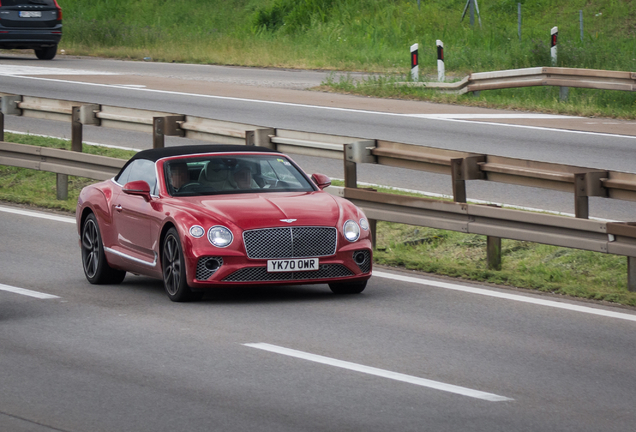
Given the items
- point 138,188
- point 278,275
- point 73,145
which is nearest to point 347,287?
point 278,275

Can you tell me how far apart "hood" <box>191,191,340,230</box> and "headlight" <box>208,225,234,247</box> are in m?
0.10

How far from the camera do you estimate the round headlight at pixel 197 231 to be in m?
9.65

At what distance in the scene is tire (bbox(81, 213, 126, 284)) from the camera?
11.0 metres

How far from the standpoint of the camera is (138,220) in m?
10.5

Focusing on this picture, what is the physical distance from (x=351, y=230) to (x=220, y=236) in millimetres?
1118

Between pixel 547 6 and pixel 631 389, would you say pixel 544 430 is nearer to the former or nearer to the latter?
pixel 631 389

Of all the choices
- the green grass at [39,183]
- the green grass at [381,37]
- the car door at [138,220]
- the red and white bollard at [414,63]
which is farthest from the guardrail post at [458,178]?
the red and white bollard at [414,63]

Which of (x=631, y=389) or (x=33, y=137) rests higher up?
(x=33, y=137)

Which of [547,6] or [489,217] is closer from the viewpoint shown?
[489,217]

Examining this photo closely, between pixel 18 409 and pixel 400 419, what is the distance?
208cm

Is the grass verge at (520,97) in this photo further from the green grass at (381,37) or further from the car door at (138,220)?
the car door at (138,220)

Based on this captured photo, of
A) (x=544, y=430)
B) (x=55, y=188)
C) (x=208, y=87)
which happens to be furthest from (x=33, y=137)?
(x=544, y=430)

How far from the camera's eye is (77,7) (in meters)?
57.6

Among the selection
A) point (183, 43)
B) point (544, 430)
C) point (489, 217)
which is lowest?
point (544, 430)
